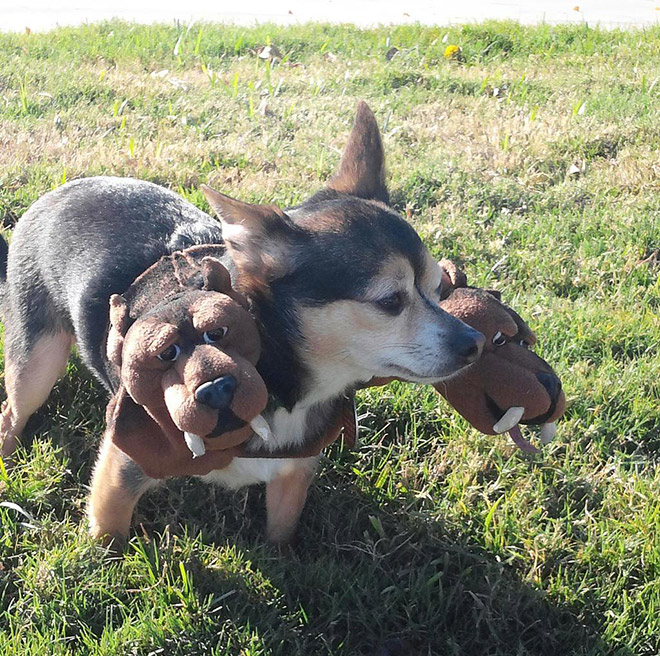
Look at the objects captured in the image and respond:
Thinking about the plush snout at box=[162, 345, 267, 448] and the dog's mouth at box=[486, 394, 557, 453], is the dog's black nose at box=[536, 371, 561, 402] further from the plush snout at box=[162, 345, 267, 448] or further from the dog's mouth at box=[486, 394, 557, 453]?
the plush snout at box=[162, 345, 267, 448]

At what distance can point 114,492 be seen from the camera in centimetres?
276

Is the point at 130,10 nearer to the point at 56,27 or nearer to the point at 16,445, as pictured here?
the point at 56,27

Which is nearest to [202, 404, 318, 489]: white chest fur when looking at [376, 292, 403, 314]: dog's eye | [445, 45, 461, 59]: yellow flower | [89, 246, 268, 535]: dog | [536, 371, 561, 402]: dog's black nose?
[89, 246, 268, 535]: dog

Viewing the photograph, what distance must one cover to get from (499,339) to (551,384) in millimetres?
238

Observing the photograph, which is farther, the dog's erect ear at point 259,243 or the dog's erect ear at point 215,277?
the dog's erect ear at point 259,243

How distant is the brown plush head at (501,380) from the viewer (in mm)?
2494

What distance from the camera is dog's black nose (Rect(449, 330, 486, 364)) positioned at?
8.20ft

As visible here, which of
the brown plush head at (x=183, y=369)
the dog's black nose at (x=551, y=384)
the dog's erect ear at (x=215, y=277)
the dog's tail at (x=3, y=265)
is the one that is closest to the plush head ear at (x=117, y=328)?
the brown plush head at (x=183, y=369)

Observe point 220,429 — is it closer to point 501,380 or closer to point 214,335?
point 214,335

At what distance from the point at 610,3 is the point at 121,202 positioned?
925 centimetres

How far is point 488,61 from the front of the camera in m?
7.72

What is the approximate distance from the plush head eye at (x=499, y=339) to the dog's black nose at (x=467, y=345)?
151 millimetres

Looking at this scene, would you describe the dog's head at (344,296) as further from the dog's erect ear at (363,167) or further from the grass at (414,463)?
the grass at (414,463)

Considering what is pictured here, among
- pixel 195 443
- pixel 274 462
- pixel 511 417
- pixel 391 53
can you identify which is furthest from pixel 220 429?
pixel 391 53
